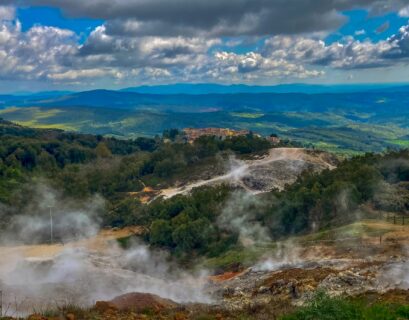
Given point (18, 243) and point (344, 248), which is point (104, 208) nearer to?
point (18, 243)

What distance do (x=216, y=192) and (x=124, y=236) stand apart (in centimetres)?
1509

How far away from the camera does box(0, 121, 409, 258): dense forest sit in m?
55.9

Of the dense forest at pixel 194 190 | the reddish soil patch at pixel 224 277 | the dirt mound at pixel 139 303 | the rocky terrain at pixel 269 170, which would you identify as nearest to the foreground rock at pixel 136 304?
the dirt mound at pixel 139 303

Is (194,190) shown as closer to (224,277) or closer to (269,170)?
(269,170)

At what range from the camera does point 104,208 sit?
270ft

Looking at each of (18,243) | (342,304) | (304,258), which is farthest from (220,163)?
(342,304)

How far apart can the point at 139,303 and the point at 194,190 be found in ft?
174

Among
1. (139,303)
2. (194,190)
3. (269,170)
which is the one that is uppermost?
(139,303)

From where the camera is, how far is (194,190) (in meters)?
80.5

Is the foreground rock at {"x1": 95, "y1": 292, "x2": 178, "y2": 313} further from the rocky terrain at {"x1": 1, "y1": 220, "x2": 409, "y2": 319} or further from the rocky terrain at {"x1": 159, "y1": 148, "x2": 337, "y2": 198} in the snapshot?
the rocky terrain at {"x1": 159, "y1": 148, "x2": 337, "y2": 198}

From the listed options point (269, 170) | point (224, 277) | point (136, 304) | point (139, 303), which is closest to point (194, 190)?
point (269, 170)

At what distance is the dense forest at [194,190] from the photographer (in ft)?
184

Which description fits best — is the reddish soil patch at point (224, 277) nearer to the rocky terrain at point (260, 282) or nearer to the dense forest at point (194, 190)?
the rocky terrain at point (260, 282)

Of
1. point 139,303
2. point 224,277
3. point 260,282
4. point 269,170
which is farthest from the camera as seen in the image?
point 269,170
